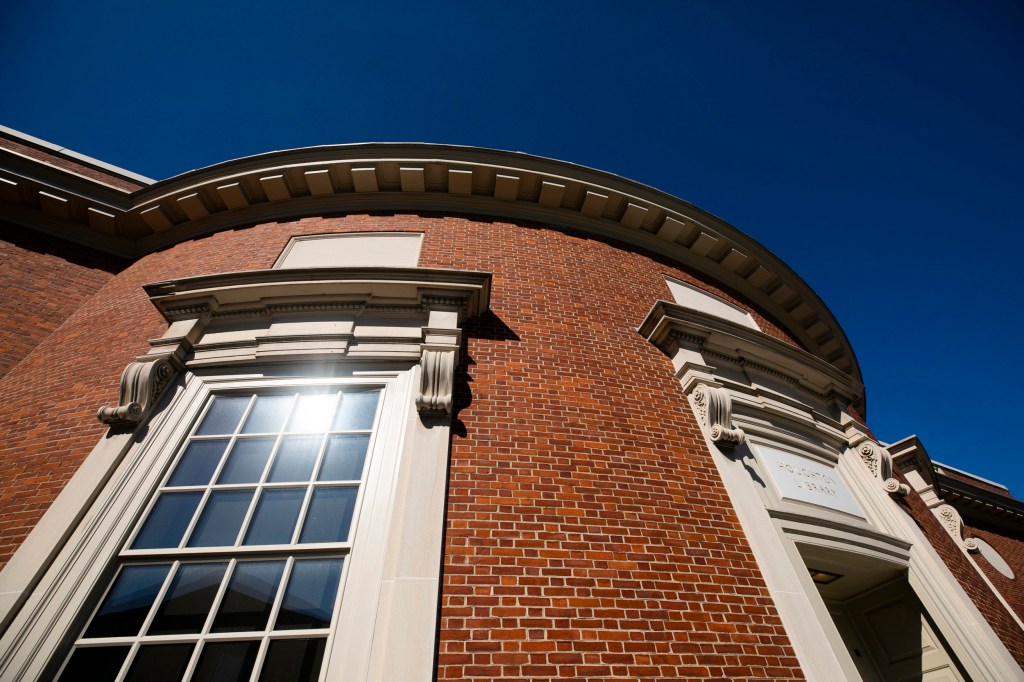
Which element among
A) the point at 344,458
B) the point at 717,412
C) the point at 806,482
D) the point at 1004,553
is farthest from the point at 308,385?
the point at 1004,553

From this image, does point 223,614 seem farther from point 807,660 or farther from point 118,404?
point 807,660

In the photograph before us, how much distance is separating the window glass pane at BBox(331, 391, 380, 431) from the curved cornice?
13.9 feet

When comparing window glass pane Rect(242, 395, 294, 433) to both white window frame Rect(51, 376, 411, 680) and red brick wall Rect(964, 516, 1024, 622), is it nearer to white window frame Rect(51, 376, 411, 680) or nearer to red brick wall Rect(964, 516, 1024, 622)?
white window frame Rect(51, 376, 411, 680)

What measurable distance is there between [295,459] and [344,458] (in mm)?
487

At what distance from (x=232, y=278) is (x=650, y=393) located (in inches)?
221

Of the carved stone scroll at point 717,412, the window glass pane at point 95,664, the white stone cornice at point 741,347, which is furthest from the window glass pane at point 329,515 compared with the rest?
the white stone cornice at point 741,347

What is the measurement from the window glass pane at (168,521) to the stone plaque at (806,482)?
636 cm

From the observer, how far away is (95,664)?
3301 mm

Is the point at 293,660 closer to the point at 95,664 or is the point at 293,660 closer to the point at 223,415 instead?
the point at 95,664

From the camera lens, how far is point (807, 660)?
3.79 m

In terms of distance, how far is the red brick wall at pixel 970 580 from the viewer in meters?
5.87

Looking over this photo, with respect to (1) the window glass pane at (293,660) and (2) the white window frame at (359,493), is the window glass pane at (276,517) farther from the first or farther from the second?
(1) the window glass pane at (293,660)

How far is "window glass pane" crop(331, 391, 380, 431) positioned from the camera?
15.6ft

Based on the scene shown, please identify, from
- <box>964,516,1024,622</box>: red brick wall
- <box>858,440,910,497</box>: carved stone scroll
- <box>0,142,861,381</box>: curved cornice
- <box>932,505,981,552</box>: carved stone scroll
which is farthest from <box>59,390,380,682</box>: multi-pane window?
<box>964,516,1024,622</box>: red brick wall
